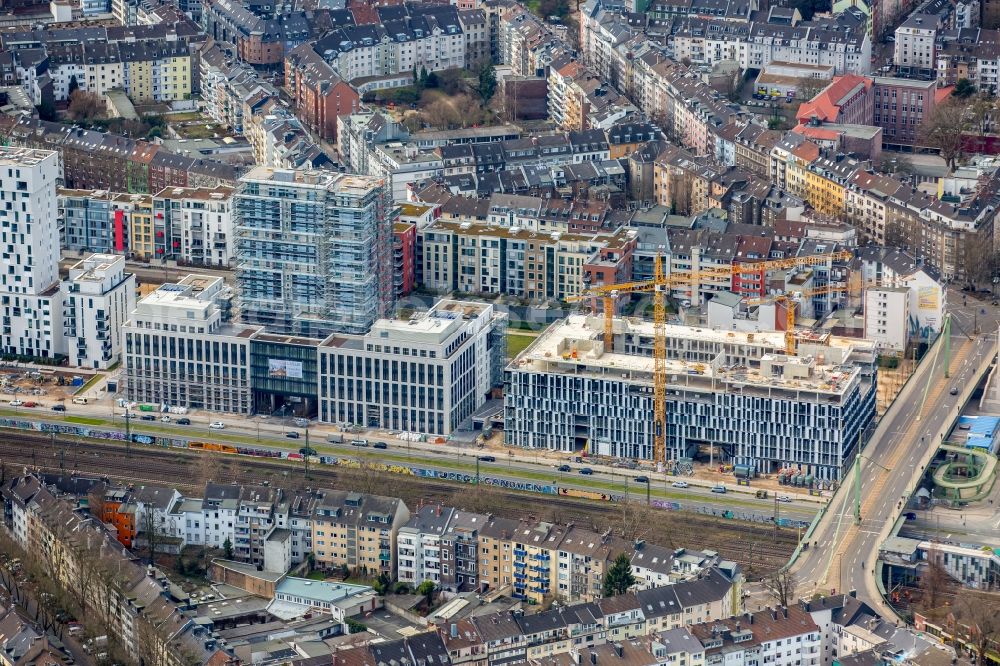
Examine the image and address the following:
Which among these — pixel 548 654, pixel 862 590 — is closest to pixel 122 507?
pixel 548 654

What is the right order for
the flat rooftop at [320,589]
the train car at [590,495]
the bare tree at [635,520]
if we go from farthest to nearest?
the train car at [590,495]
the bare tree at [635,520]
the flat rooftop at [320,589]

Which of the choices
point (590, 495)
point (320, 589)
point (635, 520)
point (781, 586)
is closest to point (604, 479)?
point (590, 495)

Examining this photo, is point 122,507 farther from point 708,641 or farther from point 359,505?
point 708,641

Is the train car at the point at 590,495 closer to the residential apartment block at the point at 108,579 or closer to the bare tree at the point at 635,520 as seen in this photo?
the bare tree at the point at 635,520

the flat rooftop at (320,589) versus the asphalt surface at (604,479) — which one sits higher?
the asphalt surface at (604,479)

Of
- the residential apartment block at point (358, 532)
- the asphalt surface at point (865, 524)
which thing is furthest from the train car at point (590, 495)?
the asphalt surface at point (865, 524)

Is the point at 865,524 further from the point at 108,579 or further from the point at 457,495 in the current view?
the point at 108,579
